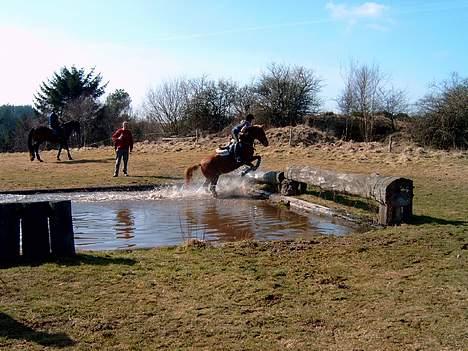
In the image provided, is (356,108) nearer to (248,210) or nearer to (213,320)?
(248,210)

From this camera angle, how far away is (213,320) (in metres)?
4.82

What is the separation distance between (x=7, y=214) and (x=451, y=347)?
17.3 ft

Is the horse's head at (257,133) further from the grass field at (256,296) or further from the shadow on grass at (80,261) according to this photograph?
the shadow on grass at (80,261)

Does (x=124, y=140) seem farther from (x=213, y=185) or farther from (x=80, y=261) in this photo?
(x=80, y=261)

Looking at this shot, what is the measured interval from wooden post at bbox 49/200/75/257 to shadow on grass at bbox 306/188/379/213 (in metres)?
6.57

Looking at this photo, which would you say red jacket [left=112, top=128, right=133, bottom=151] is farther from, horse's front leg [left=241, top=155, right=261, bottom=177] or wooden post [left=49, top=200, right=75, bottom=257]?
wooden post [left=49, top=200, right=75, bottom=257]

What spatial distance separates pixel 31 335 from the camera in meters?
4.46

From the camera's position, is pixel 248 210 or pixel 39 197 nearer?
pixel 248 210

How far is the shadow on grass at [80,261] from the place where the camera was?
6.71 metres

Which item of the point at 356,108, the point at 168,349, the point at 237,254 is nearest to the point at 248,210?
the point at 237,254

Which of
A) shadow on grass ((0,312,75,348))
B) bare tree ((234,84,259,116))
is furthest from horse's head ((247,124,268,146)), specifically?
bare tree ((234,84,259,116))

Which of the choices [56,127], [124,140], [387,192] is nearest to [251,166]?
[124,140]

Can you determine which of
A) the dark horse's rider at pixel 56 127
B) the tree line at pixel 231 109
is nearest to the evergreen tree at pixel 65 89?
the tree line at pixel 231 109

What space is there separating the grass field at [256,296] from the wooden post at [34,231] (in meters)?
0.33
